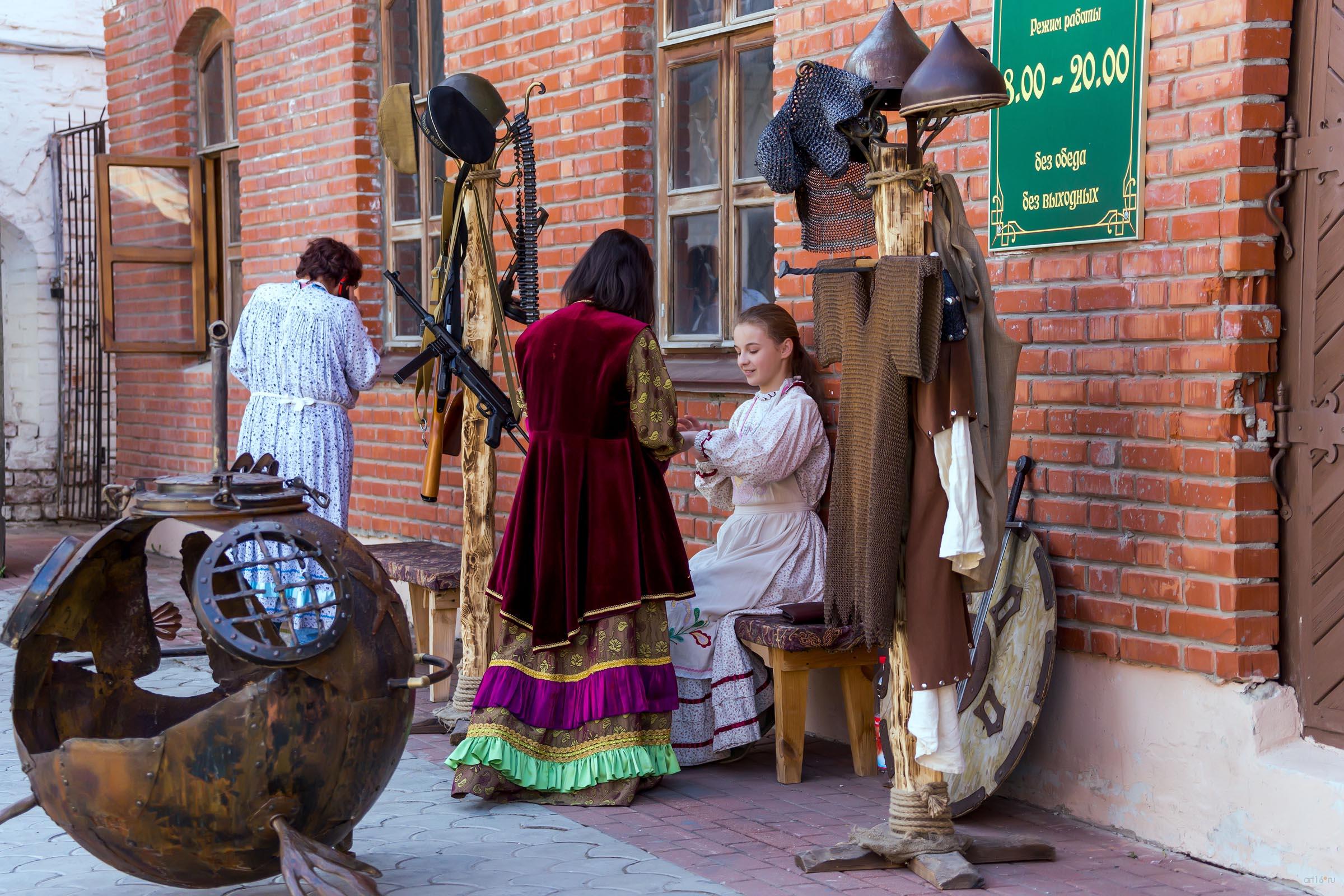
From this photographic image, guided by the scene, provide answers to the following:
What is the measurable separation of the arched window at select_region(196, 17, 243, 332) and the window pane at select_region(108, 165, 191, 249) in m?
0.20

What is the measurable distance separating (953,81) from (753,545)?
220cm

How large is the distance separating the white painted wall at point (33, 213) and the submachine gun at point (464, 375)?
9018mm

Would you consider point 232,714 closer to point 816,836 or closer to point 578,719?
point 578,719

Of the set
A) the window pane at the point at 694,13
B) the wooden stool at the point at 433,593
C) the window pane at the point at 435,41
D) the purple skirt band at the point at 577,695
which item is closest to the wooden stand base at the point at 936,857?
the purple skirt band at the point at 577,695

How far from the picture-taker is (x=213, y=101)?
11117 millimetres

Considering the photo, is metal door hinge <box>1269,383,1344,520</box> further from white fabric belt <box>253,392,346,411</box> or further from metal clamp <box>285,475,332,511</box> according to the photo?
white fabric belt <box>253,392,346,411</box>

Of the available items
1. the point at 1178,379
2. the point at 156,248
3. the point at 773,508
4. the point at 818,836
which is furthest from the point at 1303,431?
the point at 156,248

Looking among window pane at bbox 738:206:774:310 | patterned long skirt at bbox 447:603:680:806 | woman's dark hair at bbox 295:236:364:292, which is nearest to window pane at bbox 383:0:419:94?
woman's dark hair at bbox 295:236:364:292

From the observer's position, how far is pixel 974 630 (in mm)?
4855

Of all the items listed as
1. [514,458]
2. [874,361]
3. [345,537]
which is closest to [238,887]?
[345,537]

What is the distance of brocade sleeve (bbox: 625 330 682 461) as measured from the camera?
520 cm

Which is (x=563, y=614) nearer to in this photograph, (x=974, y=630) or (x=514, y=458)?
(x=974, y=630)

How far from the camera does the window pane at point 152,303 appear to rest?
11258mm

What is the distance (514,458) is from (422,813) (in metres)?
2.74
